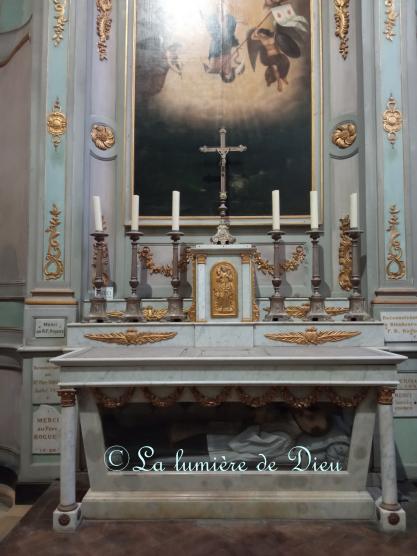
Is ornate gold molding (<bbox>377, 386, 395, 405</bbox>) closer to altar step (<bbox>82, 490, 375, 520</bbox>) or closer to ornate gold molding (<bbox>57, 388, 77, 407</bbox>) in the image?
altar step (<bbox>82, 490, 375, 520</bbox>)

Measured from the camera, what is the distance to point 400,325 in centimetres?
368

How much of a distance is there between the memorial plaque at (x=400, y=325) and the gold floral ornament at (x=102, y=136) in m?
2.88

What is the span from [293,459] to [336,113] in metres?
3.09

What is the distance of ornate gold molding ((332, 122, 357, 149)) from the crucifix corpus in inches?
35.5

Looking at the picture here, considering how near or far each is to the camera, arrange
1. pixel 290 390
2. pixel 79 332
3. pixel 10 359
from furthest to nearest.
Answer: pixel 10 359, pixel 79 332, pixel 290 390

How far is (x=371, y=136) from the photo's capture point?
152 inches

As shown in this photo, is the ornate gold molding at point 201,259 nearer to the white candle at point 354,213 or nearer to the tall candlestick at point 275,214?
the tall candlestick at point 275,214

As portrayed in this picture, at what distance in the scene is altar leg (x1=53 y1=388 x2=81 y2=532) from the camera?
272cm

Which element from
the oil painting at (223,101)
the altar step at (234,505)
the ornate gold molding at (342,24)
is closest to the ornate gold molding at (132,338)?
the altar step at (234,505)

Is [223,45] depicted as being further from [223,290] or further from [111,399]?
[111,399]

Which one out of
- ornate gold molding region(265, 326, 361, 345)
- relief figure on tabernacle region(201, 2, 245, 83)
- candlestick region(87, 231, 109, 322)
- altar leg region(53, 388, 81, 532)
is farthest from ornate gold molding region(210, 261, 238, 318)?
relief figure on tabernacle region(201, 2, 245, 83)

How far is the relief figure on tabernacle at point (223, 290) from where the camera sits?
3484 mm

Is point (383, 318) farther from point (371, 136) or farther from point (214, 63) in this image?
point (214, 63)

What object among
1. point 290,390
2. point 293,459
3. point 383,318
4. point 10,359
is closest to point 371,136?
point 383,318
